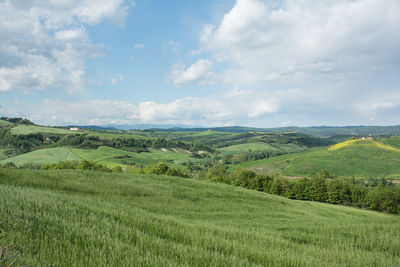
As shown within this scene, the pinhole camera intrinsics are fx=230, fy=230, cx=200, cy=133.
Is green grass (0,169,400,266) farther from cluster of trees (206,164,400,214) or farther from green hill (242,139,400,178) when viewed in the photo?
green hill (242,139,400,178)

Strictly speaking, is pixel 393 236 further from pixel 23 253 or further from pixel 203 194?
pixel 203 194

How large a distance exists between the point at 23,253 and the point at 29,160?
463 feet

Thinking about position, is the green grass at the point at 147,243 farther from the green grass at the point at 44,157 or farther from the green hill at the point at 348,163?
the green grass at the point at 44,157

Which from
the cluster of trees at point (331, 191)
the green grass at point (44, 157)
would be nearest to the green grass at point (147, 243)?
the cluster of trees at point (331, 191)

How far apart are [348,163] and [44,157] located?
171 metres

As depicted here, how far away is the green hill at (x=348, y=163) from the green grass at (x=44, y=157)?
10864cm

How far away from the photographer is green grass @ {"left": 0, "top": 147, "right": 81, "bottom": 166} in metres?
114

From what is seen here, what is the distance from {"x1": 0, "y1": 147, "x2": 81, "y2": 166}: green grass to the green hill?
109 metres

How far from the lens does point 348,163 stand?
134 metres

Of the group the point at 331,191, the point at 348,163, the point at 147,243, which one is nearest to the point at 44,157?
the point at 331,191

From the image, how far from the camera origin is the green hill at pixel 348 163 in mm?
121562

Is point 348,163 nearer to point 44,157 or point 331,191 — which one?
point 331,191

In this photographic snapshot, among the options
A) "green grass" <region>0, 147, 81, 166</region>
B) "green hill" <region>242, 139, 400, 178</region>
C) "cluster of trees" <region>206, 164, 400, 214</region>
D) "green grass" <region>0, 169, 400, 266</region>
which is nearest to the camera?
"green grass" <region>0, 169, 400, 266</region>

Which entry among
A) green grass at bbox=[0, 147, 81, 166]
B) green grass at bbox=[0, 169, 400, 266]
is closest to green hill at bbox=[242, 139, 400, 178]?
green grass at bbox=[0, 147, 81, 166]
